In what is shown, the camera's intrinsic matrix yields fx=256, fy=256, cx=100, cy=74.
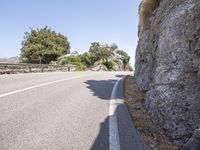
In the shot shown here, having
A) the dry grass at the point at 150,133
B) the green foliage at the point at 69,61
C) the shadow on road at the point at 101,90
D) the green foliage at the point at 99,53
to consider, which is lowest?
the dry grass at the point at 150,133

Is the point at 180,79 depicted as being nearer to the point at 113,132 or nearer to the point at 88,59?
the point at 113,132

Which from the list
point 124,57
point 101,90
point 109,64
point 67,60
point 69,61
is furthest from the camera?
point 124,57

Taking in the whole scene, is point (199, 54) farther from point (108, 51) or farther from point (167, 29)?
point (108, 51)

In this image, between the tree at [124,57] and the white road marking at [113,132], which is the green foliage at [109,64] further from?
the white road marking at [113,132]

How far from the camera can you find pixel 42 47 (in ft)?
176

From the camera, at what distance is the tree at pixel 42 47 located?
5234 cm

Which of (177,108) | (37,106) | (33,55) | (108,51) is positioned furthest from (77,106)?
(108,51)

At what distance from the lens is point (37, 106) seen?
773 cm

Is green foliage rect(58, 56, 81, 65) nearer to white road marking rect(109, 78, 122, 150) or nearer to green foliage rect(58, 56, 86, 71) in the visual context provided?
green foliage rect(58, 56, 86, 71)

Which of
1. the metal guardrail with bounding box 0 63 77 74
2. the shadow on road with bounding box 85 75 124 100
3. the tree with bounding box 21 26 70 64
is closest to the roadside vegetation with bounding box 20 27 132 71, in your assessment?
the tree with bounding box 21 26 70 64

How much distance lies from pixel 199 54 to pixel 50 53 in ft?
161

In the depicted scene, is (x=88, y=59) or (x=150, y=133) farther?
(x=88, y=59)

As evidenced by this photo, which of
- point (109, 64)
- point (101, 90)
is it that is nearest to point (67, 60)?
point (109, 64)

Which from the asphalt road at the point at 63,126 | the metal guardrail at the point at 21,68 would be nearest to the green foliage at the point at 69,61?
the metal guardrail at the point at 21,68
